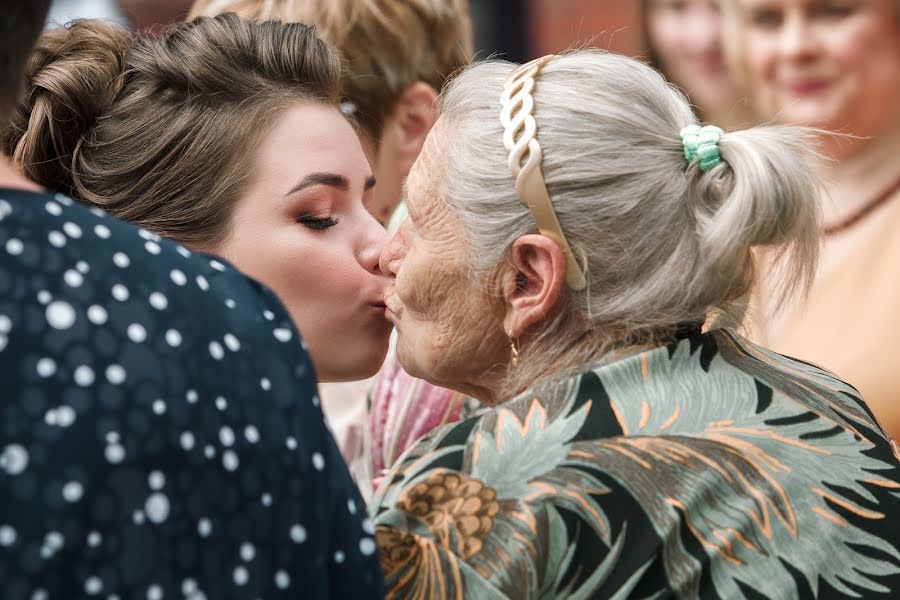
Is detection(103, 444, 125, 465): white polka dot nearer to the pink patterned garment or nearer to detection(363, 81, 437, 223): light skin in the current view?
the pink patterned garment

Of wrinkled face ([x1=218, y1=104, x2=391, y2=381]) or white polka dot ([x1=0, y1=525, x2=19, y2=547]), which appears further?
wrinkled face ([x1=218, y1=104, x2=391, y2=381])

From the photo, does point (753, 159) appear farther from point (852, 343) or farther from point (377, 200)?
point (852, 343)

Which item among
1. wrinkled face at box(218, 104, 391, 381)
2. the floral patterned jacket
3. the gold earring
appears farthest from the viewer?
wrinkled face at box(218, 104, 391, 381)

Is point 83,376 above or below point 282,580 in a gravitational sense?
above

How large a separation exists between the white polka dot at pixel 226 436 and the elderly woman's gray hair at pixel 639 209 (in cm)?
71

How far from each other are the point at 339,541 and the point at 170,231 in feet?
3.53

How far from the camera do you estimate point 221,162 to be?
222cm

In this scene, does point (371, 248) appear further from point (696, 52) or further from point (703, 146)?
point (696, 52)

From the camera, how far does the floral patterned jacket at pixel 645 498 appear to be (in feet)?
5.05

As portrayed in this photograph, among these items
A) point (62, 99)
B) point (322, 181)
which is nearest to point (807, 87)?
point (322, 181)

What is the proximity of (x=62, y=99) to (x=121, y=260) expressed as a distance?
3.76ft

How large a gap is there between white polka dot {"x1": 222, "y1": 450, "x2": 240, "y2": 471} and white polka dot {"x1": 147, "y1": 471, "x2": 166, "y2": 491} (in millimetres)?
64

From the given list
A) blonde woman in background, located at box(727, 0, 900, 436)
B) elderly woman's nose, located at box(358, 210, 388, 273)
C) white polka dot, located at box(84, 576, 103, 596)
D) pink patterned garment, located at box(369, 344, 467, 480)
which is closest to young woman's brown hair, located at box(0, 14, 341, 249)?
elderly woman's nose, located at box(358, 210, 388, 273)

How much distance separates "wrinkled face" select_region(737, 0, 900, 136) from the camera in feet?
11.0
